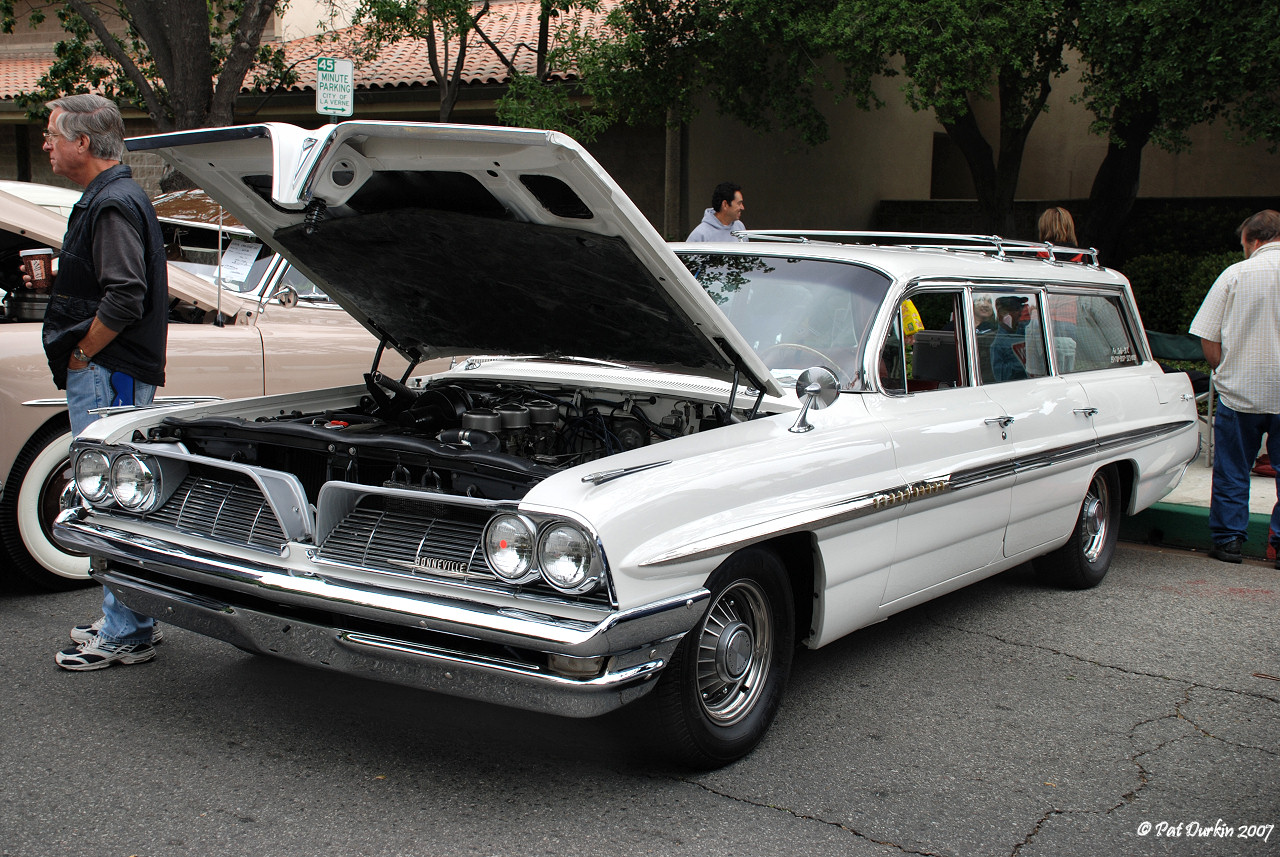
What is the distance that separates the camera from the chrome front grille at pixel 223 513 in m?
3.34

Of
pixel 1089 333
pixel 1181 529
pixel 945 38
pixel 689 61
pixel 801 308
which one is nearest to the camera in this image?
pixel 801 308

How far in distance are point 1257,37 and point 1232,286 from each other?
4.49 metres

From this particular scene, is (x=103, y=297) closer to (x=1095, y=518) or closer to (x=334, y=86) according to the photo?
(x=334, y=86)

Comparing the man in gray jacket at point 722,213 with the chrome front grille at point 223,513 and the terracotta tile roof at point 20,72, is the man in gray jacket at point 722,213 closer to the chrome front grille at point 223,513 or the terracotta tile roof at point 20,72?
the chrome front grille at point 223,513

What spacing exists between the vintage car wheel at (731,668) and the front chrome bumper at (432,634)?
0.19 metres

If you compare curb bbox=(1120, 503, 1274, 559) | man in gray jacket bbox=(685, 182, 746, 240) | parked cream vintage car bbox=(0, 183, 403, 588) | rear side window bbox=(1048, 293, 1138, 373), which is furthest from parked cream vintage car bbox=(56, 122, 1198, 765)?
man in gray jacket bbox=(685, 182, 746, 240)

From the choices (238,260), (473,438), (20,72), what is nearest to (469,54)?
(20,72)

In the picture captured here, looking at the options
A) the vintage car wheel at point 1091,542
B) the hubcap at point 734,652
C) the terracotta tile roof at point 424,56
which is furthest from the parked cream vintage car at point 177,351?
the terracotta tile roof at point 424,56

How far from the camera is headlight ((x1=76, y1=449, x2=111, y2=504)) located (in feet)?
12.2

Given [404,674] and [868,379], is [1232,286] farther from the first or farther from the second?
[404,674]

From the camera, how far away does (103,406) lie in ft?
13.6

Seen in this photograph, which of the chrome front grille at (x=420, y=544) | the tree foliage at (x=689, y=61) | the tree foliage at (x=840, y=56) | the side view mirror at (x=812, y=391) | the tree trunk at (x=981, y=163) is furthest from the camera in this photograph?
the tree trunk at (x=981, y=163)

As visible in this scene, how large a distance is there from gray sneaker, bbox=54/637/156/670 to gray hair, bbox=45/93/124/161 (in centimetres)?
179
